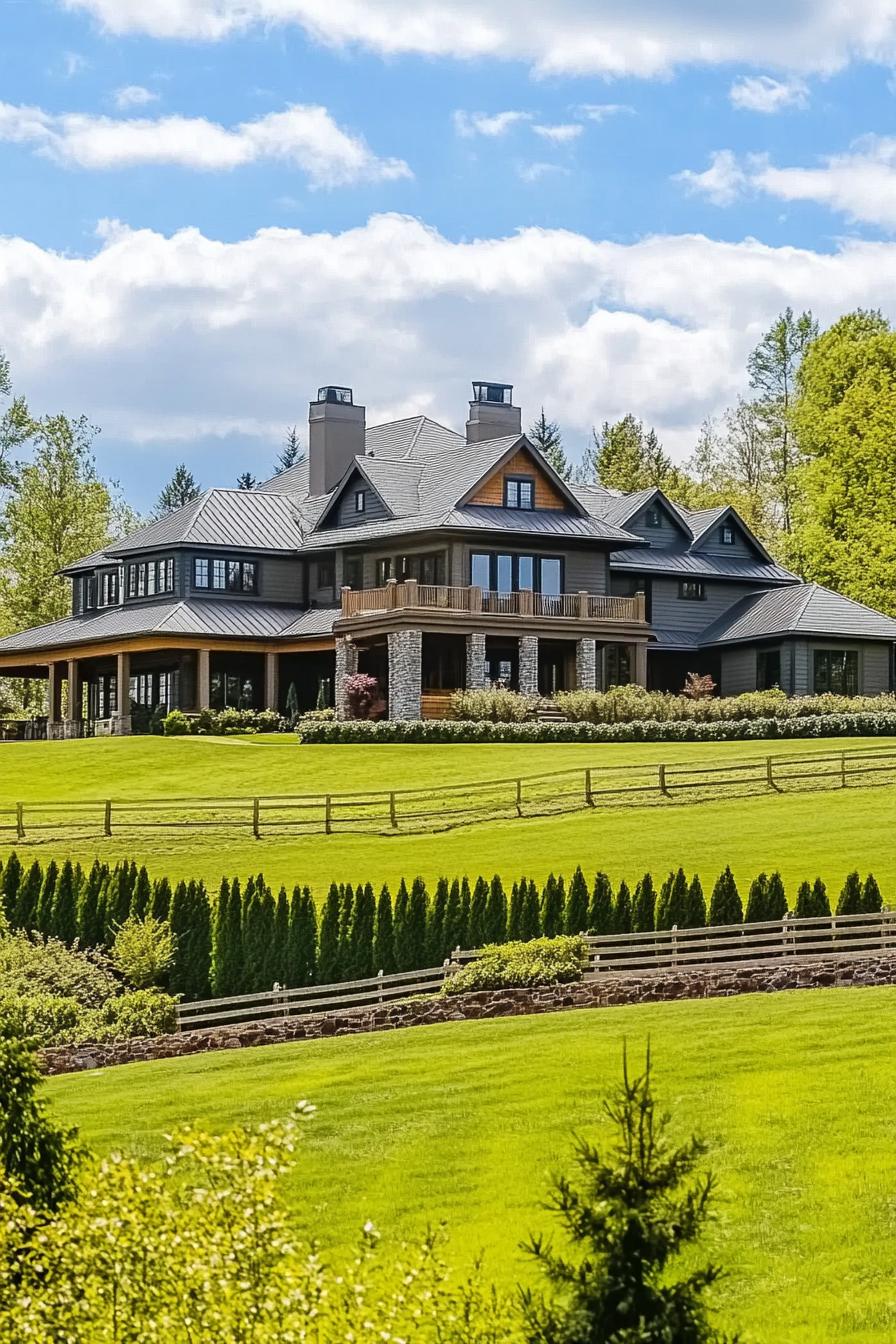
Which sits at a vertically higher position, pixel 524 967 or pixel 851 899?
pixel 851 899

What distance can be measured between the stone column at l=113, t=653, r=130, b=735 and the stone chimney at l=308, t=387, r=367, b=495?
11.1 meters

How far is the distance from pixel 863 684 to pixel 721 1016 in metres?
36.0

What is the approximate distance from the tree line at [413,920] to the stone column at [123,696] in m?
27.2

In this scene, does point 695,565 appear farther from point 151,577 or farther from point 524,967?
point 524,967

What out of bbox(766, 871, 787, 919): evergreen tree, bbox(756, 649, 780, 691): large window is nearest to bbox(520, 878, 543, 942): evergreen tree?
→ bbox(766, 871, 787, 919): evergreen tree

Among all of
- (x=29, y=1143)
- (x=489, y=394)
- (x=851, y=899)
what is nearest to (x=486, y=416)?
(x=489, y=394)

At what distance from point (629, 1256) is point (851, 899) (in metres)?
19.4

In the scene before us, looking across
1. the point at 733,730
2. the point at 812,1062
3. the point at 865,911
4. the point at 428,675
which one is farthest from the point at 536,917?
the point at 428,675

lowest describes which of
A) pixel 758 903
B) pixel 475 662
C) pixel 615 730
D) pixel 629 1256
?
pixel 758 903

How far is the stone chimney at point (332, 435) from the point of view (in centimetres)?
6175

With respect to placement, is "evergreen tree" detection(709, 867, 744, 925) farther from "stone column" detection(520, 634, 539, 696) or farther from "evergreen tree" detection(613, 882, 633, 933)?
"stone column" detection(520, 634, 539, 696)

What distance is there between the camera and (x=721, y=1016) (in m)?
20.5

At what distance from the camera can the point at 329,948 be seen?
2580 cm

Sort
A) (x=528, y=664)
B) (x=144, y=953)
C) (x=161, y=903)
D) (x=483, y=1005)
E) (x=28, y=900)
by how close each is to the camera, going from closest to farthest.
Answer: (x=483, y=1005)
(x=144, y=953)
(x=161, y=903)
(x=28, y=900)
(x=528, y=664)
